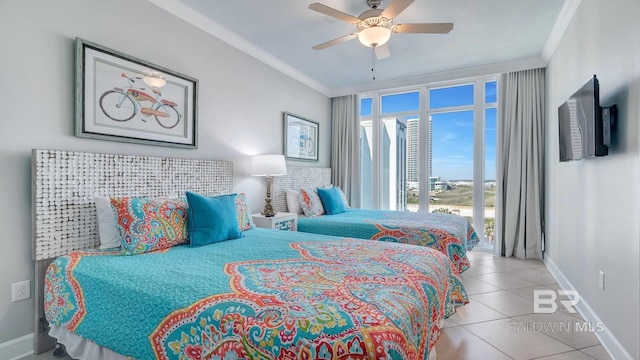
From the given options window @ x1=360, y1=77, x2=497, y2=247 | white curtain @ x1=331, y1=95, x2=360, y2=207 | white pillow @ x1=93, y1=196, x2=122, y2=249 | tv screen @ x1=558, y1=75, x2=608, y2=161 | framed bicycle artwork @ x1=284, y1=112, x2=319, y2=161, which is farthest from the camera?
white curtain @ x1=331, y1=95, x2=360, y2=207

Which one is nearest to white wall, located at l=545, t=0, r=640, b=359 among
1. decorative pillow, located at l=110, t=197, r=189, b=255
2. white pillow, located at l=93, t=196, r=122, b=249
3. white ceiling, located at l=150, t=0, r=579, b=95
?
white ceiling, located at l=150, t=0, r=579, b=95

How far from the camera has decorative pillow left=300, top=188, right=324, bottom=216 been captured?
157 inches

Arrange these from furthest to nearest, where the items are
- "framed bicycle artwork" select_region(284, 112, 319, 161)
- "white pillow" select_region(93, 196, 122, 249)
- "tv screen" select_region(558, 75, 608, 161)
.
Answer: "framed bicycle artwork" select_region(284, 112, 319, 161) → "white pillow" select_region(93, 196, 122, 249) → "tv screen" select_region(558, 75, 608, 161)

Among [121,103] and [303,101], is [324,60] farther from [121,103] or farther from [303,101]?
[121,103]

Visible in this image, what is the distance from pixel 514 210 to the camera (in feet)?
14.1

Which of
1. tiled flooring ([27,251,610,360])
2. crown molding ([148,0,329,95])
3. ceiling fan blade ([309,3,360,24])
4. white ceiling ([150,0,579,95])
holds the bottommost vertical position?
tiled flooring ([27,251,610,360])

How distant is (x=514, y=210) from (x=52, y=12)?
525 centimetres

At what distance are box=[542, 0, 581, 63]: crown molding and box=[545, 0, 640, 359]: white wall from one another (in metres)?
0.07

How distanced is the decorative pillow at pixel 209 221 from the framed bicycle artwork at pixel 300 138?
2.08m

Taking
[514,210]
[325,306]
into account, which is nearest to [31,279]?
[325,306]

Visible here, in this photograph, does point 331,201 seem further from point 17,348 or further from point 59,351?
point 17,348

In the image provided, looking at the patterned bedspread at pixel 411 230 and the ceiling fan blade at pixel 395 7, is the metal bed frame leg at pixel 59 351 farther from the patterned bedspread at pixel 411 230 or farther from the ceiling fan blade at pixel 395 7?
the ceiling fan blade at pixel 395 7

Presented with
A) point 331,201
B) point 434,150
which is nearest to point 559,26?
point 434,150

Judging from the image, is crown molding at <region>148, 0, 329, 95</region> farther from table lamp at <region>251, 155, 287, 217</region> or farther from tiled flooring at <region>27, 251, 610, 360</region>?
tiled flooring at <region>27, 251, 610, 360</region>
